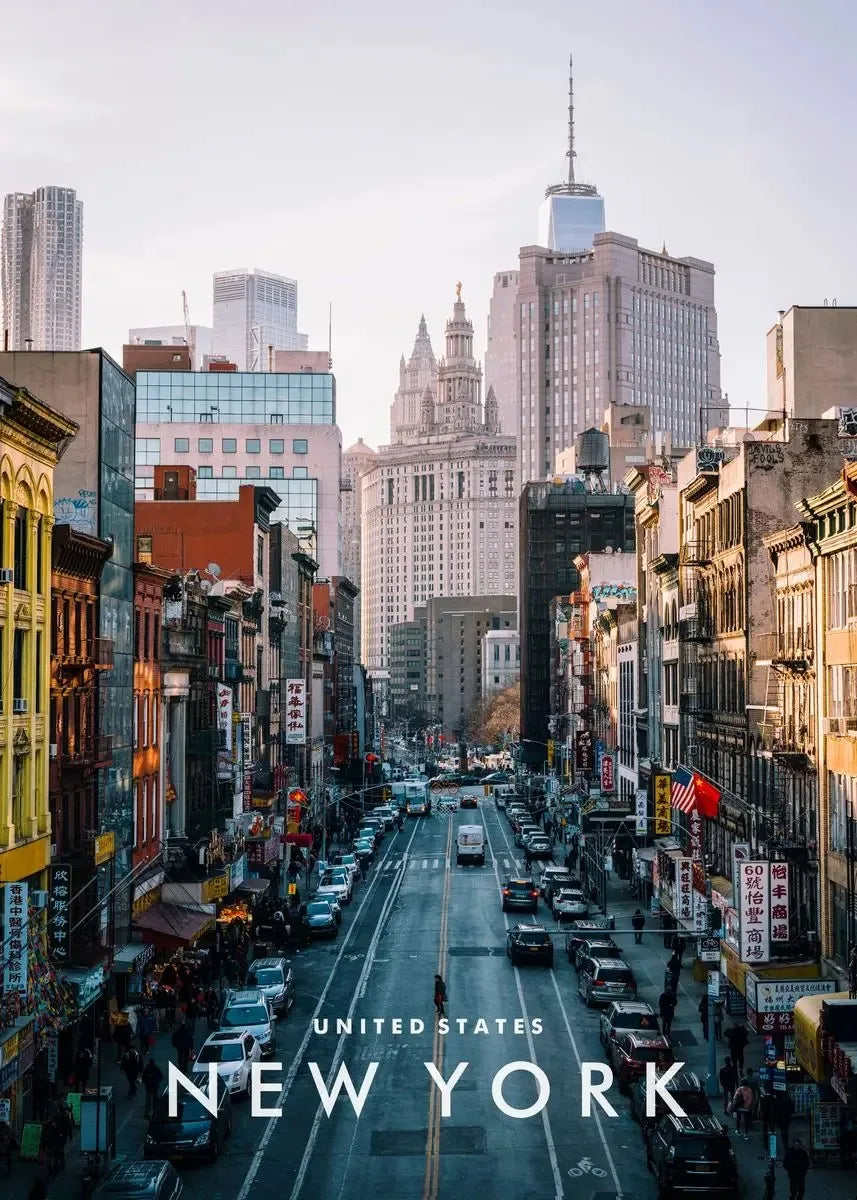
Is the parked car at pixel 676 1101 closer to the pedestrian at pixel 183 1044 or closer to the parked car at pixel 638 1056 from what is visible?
the parked car at pixel 638 1056

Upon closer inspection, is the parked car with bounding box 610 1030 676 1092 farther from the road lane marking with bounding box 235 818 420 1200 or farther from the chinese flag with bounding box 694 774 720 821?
the chinese flag with bounding box 694 774 720 821

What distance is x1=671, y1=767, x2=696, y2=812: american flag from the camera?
195 ft

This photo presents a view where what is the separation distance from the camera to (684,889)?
57.4m

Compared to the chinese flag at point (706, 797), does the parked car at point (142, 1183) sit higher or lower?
lower

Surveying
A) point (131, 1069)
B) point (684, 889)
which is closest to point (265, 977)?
point (131, 1069)

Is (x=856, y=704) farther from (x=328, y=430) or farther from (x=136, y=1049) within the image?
(x=328, y=430)

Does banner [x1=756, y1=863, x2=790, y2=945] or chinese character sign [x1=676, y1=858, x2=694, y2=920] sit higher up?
banner [x1=756, y1=863, x2=790, y2=945]

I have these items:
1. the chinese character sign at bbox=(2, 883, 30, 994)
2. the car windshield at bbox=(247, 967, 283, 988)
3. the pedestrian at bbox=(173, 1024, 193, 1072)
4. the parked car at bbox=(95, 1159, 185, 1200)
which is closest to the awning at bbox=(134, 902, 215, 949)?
the car windshield at bbox=(247, 967, 283, 988)

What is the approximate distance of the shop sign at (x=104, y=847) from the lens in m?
49.1

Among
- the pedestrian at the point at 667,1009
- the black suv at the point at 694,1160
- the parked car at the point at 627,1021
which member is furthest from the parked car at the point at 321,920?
the black suv at the point at 694,1160

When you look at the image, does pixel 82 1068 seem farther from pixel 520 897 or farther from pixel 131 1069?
pixel 520 897

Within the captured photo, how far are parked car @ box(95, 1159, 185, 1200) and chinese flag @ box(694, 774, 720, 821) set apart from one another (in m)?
31.1

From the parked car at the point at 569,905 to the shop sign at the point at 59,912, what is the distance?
34.8 m

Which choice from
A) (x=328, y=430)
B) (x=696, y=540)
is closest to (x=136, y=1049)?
(x=696, y=540)
